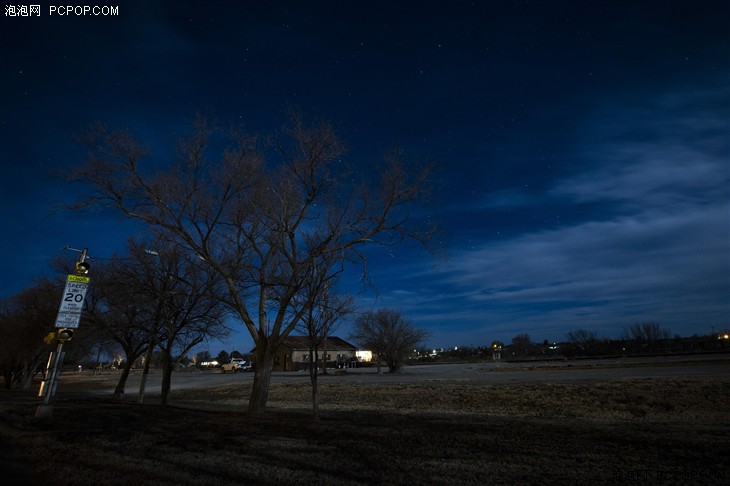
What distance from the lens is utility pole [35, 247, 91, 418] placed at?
12.4m

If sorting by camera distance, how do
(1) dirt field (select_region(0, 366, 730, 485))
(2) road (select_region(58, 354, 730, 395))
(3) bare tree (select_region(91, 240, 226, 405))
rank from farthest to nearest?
(2) road (select_region(58, 354, 730, 395)), (3) bare tree (select_region(91, 240, 226, 405)), (1) dirt field (select_region(0, 366, 730, 485))

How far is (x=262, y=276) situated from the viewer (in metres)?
15.1

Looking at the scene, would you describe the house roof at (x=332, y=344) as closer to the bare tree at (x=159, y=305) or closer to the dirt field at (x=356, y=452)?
the bare tree at (x=159, y=305)

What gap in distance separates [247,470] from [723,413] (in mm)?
15676

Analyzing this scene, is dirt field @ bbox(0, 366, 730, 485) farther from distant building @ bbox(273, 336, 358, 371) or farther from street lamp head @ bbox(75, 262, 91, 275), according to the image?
distant building @ bbox(273, 336, 358, 371)

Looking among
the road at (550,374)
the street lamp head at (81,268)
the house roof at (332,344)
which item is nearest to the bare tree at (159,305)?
the street lamp head at (81,268)

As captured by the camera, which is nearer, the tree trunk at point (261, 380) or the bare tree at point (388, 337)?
the tree trunk at point (261, 380)

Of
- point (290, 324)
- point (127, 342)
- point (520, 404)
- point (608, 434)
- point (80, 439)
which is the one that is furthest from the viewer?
point (127, 342)

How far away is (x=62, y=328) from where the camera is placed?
1312 centimetres

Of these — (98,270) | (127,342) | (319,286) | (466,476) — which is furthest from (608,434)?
(98,270)

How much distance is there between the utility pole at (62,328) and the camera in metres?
12.4

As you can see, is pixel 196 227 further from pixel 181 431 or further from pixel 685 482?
pixel 685 482

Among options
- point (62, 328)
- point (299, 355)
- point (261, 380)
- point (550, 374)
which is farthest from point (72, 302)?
point (299, 355)

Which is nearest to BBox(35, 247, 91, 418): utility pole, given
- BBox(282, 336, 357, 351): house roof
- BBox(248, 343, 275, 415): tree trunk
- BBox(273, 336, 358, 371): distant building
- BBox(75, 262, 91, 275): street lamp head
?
BBox(75, 262, 91, 275): street lamp head
